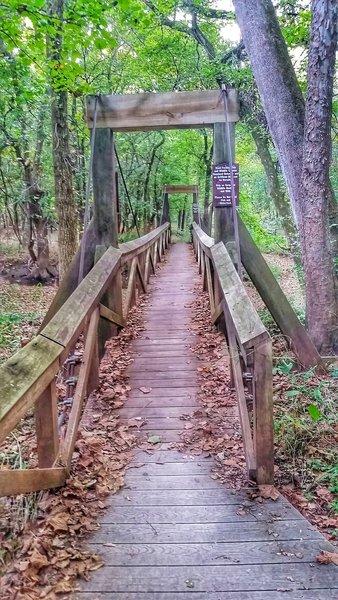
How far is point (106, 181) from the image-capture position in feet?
14.8

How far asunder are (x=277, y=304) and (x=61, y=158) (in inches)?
158

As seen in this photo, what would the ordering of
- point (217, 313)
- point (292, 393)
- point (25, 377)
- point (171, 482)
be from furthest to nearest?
point (217, 313)
point (292, 393)
point (171, 482)
point (25, 377)

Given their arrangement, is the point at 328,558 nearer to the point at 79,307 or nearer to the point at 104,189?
the point at 79,307

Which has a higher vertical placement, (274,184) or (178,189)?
(178,189)

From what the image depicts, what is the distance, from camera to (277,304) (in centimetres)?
439

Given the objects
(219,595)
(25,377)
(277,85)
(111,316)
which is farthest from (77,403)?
(277,85)

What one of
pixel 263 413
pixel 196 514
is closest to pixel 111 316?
pixel 263 413

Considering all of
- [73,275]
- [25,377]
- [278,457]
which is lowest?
[278,457]

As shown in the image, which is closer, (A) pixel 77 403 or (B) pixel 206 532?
(B) pixel 206 532

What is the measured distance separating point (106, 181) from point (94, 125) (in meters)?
0.56

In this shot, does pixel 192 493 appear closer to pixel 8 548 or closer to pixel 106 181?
pixel 8 548

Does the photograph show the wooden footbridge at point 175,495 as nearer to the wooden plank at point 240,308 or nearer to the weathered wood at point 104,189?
the wooden plank at point 240,308

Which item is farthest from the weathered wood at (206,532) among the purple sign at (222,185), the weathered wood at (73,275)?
the purple sign at (222,185)

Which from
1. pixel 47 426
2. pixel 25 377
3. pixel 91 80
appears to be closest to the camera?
pixel 25 377
